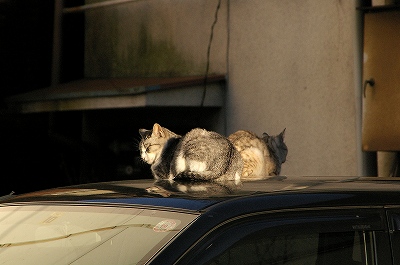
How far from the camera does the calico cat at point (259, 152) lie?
8320 millimetres

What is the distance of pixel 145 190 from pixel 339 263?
0.86 m

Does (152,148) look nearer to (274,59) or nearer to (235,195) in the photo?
(274,59)

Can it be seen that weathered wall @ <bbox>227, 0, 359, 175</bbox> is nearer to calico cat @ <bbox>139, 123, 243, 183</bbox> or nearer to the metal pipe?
the metal pipe

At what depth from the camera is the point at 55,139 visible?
1159 centimetres

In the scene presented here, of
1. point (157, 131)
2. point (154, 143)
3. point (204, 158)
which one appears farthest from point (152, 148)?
point (204, 158)

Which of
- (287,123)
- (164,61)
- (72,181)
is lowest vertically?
(72,181)

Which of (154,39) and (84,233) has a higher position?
(154,39)

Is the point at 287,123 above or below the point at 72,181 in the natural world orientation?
above

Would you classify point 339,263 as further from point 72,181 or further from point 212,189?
point 72,181

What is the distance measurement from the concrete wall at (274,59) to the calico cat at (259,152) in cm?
64

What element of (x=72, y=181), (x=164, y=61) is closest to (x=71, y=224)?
(x=164, y=61)

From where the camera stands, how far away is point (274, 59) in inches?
390

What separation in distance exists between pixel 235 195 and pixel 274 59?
6.65 m

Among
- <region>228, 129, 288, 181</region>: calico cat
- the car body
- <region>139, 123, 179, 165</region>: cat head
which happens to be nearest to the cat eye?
<region>139, 123, 179, 165</region>: cat head
